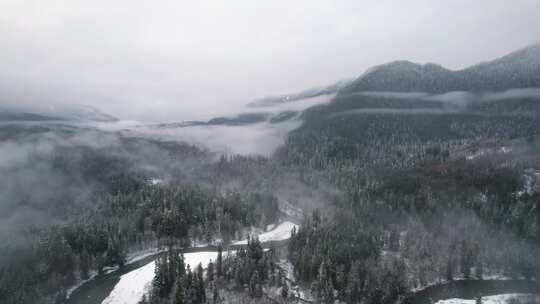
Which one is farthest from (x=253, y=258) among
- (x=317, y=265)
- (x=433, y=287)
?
(x=433, y=287)

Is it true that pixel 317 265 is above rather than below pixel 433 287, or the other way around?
above

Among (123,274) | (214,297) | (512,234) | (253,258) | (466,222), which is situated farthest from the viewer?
(466,222)

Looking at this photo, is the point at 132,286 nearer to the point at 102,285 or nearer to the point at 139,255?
the point at 102,285

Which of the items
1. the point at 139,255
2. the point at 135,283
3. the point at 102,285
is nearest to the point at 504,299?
the point at 135,283

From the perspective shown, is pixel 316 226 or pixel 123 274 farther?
pixel 316 226

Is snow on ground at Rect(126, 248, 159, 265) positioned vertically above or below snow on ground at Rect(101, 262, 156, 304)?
below

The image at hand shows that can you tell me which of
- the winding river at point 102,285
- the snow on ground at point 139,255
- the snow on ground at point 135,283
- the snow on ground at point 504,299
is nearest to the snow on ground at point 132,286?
the snow on ground at point 135,283

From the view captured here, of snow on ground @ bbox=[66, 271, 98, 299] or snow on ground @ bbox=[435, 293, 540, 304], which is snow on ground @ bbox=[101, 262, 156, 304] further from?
snow on ground @ bbox=[435, 293, 540, 304]

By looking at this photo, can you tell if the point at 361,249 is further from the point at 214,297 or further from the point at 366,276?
the point at 214,297

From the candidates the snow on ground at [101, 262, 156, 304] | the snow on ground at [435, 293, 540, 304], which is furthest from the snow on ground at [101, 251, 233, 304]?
the snow on ground at [435, 293, 540, 304]
